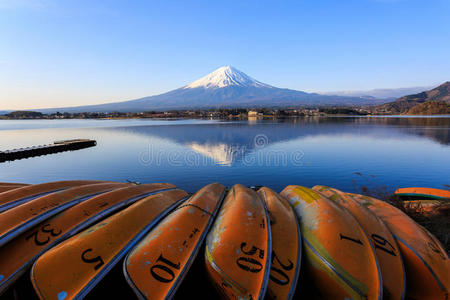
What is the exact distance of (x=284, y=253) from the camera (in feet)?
9.86

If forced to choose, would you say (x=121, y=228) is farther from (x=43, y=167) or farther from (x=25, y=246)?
(x=43, y=167)

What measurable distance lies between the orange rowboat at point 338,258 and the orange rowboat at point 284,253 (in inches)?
6.5

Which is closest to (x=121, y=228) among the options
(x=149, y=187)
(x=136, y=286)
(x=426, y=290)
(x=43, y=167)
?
(x=136, y=286)

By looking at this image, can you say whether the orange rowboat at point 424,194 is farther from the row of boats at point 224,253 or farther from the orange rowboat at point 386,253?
the row of boats at point 224,253

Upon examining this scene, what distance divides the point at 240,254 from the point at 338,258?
1.23m

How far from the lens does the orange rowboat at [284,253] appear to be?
2.60 m

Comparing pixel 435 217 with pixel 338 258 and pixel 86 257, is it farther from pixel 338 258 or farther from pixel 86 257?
pixel 86 257

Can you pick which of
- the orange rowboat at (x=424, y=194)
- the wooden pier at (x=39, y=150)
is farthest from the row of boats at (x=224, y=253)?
the wooden pier at (x=39, y=150)

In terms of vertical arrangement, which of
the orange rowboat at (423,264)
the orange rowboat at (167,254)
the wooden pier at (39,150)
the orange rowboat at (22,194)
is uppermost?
the orange rowboat at (22,194)

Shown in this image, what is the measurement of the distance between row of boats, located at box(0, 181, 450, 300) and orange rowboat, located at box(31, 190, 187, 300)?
1cm

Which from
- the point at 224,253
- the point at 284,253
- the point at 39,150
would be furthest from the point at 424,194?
the point at 39,150

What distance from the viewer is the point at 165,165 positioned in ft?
55.9

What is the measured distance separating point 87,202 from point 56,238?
0.93 meters

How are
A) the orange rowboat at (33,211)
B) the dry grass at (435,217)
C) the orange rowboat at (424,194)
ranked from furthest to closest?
the orange rowboat at (424,194)
the dry grass at (435,217)
the orange rowboat at (33,211)
